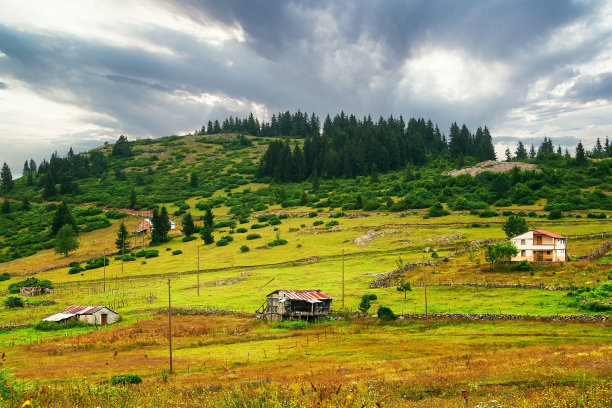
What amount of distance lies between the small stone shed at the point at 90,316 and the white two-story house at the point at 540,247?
63.8 m

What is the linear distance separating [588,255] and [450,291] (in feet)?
94.8

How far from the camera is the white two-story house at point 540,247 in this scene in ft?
243

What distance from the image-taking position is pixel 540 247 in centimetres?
7469

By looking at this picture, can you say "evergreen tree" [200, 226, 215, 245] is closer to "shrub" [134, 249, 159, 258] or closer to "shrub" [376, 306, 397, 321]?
"shrub" [134, 249, 159, 258]

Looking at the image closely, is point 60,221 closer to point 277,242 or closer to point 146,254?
point 146,254

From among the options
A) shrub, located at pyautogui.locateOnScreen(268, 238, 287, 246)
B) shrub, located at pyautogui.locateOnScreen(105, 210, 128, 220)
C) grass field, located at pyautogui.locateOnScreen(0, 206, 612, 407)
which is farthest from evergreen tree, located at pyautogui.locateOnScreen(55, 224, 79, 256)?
shrub, located at pyautogui.locateOnScreen(268, 238, 287, 246)

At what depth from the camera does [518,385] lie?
78.9 feet

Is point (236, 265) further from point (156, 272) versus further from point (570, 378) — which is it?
point (570, 378)

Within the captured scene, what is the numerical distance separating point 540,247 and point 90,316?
7035 cm

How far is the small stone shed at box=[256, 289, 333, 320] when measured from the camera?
58.2m

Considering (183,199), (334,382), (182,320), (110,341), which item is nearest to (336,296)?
(182,320)

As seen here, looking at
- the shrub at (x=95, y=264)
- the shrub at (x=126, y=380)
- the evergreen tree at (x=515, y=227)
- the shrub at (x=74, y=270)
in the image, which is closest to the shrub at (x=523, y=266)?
the evergreen tree at (x=515, y=227)

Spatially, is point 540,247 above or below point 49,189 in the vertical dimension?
below

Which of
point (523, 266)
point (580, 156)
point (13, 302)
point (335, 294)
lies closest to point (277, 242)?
point (335, 294)
